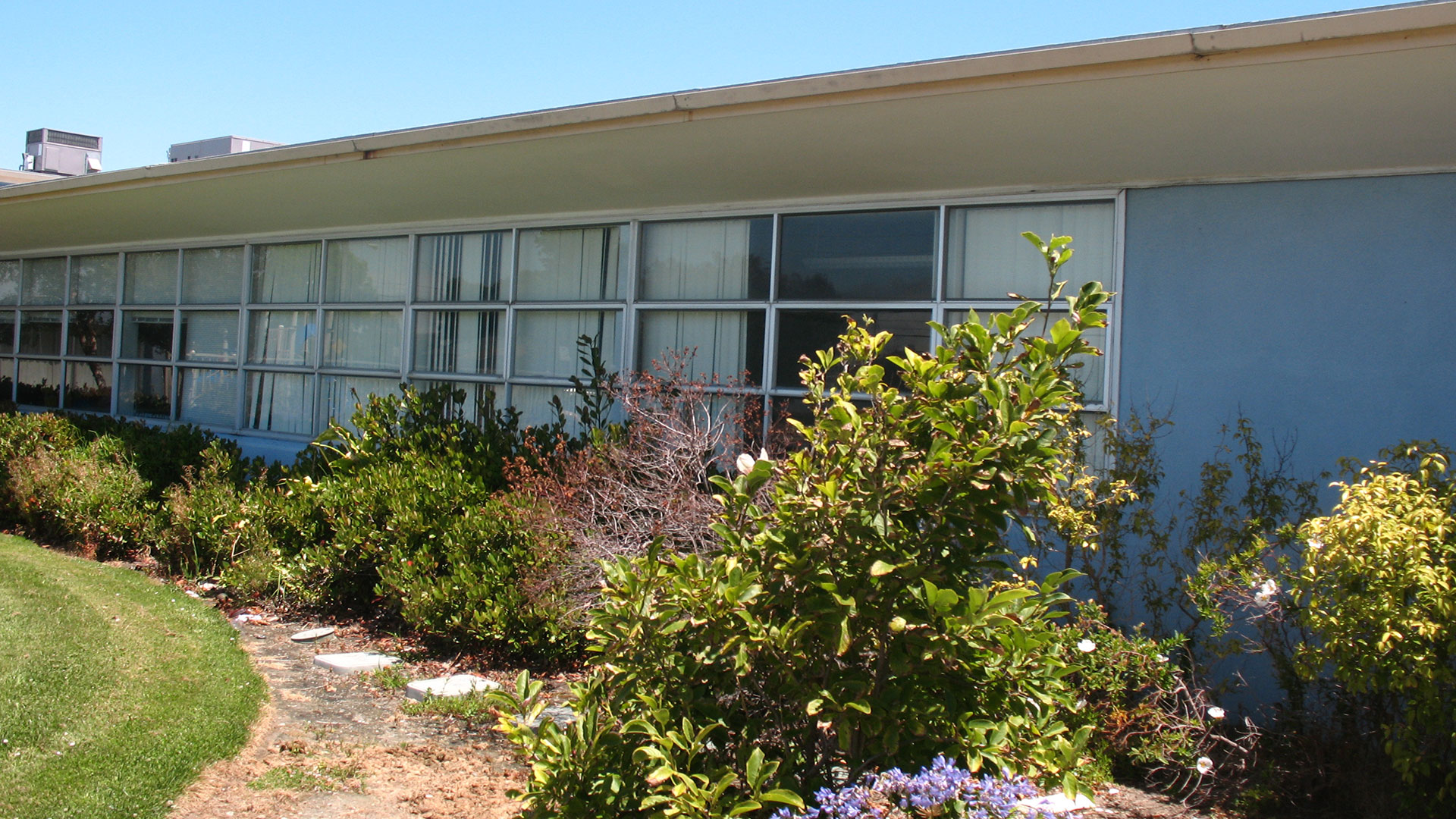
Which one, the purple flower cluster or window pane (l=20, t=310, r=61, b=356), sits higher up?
window pane (l=20, t=310, r=61, b=356)

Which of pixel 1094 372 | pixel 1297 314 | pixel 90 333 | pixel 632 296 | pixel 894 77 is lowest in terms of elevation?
pixel 1094 372

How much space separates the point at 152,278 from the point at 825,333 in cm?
902

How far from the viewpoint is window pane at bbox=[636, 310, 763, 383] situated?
296 inches

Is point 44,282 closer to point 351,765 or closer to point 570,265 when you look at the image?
point 570,265

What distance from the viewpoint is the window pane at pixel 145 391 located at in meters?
12.0

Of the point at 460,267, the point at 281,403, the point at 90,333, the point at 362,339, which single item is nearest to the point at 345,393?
the point at 362,339

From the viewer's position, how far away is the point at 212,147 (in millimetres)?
16719

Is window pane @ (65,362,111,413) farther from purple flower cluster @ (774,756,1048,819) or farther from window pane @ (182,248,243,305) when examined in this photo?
purple flower cluster @ (774,756,1048,819)

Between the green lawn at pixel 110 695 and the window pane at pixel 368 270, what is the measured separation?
3451mm

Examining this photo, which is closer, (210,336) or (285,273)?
(285,273)

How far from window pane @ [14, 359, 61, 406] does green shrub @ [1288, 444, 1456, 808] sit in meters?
14.5

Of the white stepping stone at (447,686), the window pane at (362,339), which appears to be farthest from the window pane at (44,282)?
the white stepping stone at (447,686)

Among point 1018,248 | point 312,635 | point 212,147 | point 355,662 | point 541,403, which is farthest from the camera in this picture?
point 212,147

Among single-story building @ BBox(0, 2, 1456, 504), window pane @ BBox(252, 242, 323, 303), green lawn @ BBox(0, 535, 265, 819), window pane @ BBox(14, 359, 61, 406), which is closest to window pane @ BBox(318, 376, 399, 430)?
single-story building @ BBox(0, 2, 1456, 504)
